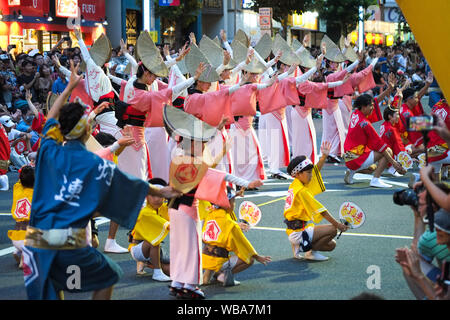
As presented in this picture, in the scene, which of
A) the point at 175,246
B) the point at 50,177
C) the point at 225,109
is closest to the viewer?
the point at 50,177

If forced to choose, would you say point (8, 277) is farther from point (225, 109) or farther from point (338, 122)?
point (338, 122)

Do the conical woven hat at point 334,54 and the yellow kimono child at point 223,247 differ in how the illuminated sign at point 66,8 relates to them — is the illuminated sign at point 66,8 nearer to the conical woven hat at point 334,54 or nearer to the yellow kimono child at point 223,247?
the conical woven hat at point 334,54

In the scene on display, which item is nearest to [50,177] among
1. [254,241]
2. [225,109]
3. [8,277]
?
[8,277]

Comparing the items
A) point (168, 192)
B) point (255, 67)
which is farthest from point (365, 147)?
point (168, 192)

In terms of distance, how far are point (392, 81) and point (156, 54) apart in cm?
437

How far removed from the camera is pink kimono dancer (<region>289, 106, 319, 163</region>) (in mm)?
12141

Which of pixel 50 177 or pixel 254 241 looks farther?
pixel 254 241

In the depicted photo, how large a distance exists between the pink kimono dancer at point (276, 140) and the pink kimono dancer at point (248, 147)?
41.5 inches

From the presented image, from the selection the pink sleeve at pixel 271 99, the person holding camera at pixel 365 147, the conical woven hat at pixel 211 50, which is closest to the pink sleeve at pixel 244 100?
the pink sleeve at pixel 271 99

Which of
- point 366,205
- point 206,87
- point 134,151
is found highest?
point 206,87

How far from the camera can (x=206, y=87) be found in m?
9.61

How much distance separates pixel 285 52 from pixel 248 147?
8.59 feet

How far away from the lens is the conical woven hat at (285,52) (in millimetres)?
12609

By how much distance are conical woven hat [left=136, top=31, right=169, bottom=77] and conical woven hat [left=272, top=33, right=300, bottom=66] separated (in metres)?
4.60
